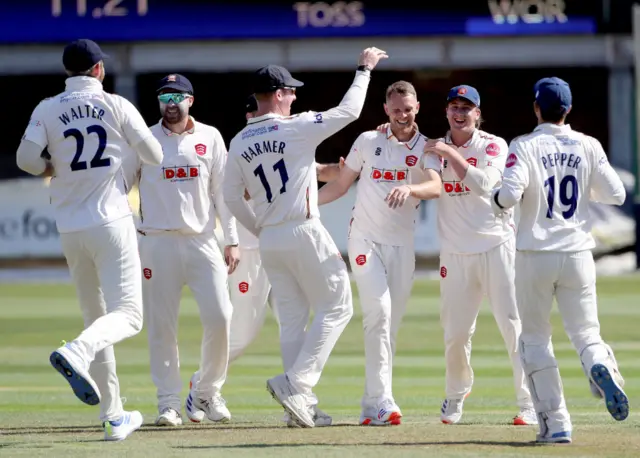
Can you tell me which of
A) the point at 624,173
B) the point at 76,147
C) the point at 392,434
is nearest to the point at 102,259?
the point at 76,147

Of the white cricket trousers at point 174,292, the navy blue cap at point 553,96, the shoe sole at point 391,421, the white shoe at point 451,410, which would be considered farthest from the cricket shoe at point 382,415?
the navy blue cap at point 553,96

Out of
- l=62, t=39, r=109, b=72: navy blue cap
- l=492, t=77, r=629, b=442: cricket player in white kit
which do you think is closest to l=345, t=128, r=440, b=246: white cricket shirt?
l=492, t=77, r=629, b=442: cricket player in white kit

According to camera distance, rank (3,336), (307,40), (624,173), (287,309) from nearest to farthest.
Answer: (287,309) → (3,336) → (624,173) → (307,40)

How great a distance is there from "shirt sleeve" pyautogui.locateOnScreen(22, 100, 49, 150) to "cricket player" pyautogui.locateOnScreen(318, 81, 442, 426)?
2012mm

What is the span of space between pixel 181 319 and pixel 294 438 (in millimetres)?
8569

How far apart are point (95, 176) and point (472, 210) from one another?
2413mm

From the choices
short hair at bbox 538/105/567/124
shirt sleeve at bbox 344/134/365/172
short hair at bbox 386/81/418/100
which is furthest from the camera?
shirt sleeve at bbox 344/134/365/172

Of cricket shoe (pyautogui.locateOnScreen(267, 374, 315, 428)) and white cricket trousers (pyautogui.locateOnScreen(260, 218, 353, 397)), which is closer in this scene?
cricket shoe (pyautogui.locateOnScreen(267, 374, 315, 428))

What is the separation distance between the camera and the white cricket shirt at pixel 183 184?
8.70 meters

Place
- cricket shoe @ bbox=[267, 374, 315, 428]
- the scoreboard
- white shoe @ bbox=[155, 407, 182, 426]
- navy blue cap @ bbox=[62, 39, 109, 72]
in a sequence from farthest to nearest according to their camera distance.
A: the scoreboard → white shoe @ bbox=[155, 407, 182, 426] → cricket shoe @ bbox=[267, 374, 315, 428] → navy blue cap @ bbox=[62, 39, 109, 72]

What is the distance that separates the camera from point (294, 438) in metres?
7.80

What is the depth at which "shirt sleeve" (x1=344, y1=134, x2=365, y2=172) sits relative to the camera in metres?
9.00

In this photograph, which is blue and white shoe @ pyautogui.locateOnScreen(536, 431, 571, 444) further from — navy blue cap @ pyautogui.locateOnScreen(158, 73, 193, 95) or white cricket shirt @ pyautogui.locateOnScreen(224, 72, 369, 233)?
navy blue cap @ pyautogui.locateOnScreen(158, 73, 193, 95)

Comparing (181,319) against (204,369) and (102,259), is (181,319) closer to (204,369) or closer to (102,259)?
(204,369)
